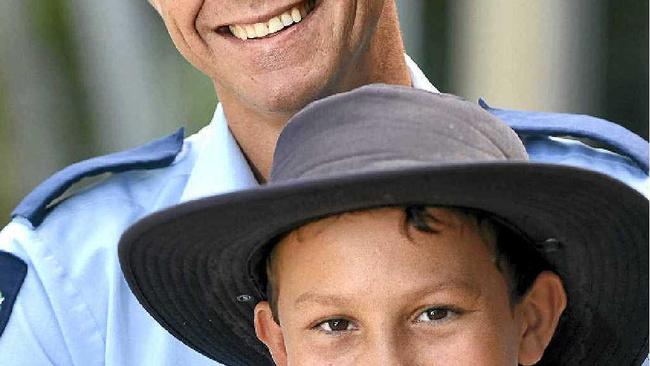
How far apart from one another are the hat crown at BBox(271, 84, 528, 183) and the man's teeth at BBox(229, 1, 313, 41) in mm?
513

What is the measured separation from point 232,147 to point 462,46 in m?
1.51

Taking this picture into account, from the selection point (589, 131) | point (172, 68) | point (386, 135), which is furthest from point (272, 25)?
point (172, 68)

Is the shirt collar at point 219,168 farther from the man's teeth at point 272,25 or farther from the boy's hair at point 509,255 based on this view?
the boy's hair at point 509,255

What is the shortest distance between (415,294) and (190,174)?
0.87m

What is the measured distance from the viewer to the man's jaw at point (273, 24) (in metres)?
2.80

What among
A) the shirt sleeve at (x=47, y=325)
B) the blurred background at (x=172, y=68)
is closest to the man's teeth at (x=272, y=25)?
the shirt sleeve at (x=47, y=325)

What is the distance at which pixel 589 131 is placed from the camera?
2.86 meters

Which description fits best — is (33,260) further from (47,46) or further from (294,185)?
(47,46)

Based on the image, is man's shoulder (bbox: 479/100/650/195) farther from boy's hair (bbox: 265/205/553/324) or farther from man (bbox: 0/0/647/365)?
boy's hair (bbox: 265/205/553/324)

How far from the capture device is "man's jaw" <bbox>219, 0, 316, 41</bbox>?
9.20 ft

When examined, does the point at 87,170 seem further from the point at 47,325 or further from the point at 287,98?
the point at 287,98

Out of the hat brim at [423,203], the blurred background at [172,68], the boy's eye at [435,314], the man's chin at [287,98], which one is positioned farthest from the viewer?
the blurred background at [172,68]

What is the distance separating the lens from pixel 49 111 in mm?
4609

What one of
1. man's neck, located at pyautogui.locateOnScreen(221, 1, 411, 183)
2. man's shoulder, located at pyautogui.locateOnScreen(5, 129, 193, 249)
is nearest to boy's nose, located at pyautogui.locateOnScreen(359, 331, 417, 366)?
man's neck, located at pyautogui.locateOnScreen(221, 1, 411, 183)
